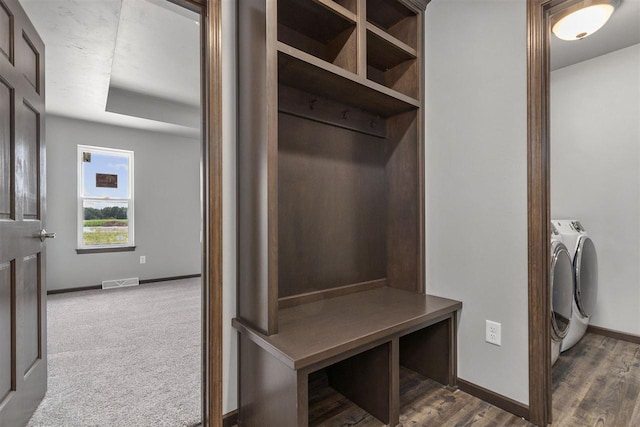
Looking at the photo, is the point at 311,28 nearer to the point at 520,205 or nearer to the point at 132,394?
the point at 520,205

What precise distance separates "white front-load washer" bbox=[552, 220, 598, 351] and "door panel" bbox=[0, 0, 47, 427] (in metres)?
3.28

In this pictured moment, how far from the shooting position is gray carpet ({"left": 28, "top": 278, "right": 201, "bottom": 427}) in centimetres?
167

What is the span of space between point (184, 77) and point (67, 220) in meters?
2.62

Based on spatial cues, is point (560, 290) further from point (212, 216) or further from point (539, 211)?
point (212, 216)

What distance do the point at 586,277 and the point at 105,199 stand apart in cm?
571

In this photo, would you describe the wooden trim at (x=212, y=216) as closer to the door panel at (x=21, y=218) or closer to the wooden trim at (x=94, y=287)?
the door panel at (x=21, y=218)

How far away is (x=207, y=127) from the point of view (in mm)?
1491

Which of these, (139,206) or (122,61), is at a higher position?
(122,61)

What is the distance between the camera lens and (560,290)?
7.16 feet

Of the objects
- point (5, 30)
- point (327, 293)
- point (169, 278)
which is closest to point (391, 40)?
point (327, 293)

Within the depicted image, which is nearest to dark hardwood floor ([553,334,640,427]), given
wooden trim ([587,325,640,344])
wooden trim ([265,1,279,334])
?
wooden trim ([587,325,640,344])

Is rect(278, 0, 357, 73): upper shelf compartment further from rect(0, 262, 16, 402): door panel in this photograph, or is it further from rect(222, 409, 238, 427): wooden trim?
rect(222, 409, 238, 427): wooden trim

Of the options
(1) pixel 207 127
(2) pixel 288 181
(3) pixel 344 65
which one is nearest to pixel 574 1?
(3) pixel 344 65

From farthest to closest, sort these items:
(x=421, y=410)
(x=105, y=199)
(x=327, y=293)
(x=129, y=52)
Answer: (x=105, y=199) → (x=129, y=52) → (x=327, y=293) → (x=421, y=410)
